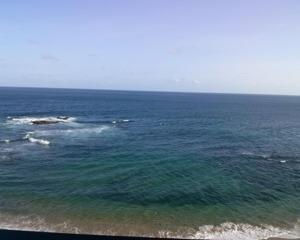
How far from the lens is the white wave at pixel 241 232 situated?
2275 cm

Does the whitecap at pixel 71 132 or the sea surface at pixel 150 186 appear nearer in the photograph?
the sea surface at pixel 150 186

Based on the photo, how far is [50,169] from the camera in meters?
37.2

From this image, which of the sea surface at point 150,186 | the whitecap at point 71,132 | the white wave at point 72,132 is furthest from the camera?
the white wave at point 72,132

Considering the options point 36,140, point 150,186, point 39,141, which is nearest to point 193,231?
point 150,186

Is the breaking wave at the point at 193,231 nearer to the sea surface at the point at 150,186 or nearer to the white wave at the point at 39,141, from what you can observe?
the sea surface at the point at 150,186

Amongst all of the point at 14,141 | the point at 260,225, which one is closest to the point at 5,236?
the point at 260,225

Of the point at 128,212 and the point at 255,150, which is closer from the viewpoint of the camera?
the point at 128,212

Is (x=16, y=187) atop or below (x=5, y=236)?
below

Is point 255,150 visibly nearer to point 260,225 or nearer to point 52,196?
point 260,225

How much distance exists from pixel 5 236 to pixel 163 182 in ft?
83.0

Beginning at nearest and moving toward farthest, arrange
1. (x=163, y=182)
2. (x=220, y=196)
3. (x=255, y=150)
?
1. (x=220, y=196)
2. (x=163, y=182)
3. (x=255, y=150)

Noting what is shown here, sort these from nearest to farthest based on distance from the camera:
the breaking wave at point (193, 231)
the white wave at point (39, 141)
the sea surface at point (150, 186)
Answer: the breaking wave at point (193, 231)
the sea surface at point (150, 186)
the white wave at point (39, 141)

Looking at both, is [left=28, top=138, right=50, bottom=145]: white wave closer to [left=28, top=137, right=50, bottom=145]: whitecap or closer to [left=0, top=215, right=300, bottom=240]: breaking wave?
[left=28, top=137, right=50, bottom=145]: whitecap

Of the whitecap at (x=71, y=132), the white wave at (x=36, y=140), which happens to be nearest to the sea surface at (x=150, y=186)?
the white wave at (x=36, y=140)
